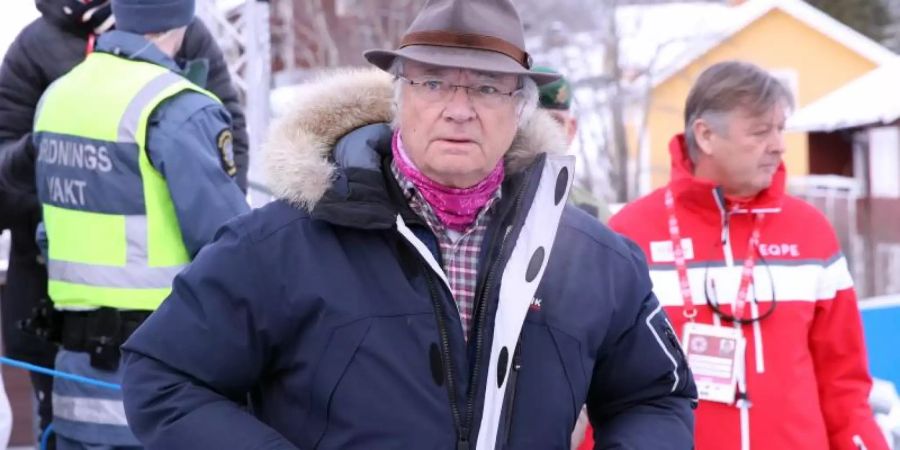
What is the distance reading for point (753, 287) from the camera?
3.91 m

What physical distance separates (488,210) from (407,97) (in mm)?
283

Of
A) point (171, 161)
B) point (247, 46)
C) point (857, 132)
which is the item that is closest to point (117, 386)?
point (171, 161)

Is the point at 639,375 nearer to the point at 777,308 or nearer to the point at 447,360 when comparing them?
the point at 447,360

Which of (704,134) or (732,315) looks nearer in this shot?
(732,315)

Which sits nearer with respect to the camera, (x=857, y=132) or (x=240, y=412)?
(x=240, y=412)

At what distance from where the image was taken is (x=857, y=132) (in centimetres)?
2875

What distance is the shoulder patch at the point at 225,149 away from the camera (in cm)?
400

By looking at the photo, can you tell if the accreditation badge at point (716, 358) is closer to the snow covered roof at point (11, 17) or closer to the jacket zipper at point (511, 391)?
the jacket zipper at point (511, 391)

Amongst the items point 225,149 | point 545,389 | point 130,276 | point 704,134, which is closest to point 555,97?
point 704,134

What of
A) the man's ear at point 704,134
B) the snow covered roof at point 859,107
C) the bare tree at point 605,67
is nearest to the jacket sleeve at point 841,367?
the man's ear at point 704,134

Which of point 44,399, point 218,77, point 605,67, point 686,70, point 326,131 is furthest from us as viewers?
point 686,70

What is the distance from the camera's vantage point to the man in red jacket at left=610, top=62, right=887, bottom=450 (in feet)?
12.6

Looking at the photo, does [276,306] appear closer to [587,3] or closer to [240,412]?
[240,412]

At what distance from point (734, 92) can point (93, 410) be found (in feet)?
7.14
